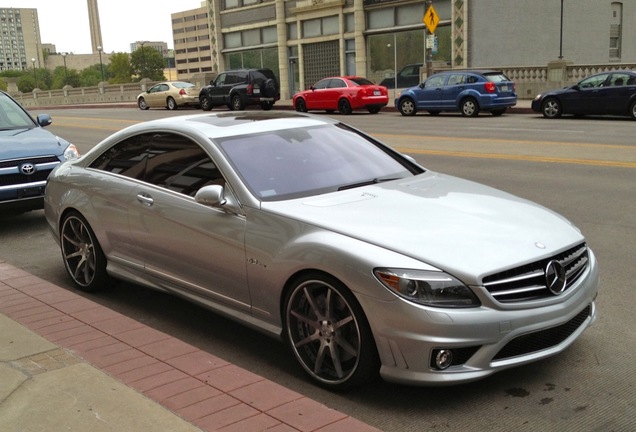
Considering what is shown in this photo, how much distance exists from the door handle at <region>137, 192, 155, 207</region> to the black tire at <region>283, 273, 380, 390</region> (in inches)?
65.4

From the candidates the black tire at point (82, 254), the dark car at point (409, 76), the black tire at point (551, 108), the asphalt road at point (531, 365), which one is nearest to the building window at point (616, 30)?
the dark car at point (409, 76)

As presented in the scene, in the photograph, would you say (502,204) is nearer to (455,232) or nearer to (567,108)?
(455,232)

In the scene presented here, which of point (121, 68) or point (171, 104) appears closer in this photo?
point (171, 104)

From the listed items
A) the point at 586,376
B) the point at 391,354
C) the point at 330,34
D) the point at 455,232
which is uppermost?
the point at 330,34

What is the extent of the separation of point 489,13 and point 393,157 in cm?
3275

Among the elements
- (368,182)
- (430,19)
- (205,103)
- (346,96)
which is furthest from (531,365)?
(205,103)

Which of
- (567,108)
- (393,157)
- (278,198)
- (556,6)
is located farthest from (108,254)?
(556,6)

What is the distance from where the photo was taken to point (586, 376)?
425 centimetres

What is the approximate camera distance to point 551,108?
2397 cm

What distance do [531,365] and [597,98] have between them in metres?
20.2

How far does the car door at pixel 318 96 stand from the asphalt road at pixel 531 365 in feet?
62.0

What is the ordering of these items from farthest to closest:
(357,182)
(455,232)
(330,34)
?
(330,34)
(357,182)
(455,232)

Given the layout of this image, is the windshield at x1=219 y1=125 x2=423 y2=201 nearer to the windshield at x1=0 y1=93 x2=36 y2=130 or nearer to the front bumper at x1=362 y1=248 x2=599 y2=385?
the front bumper at x1=362 y1=248 x2=599 y2=385

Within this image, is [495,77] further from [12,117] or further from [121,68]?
[121,68]
